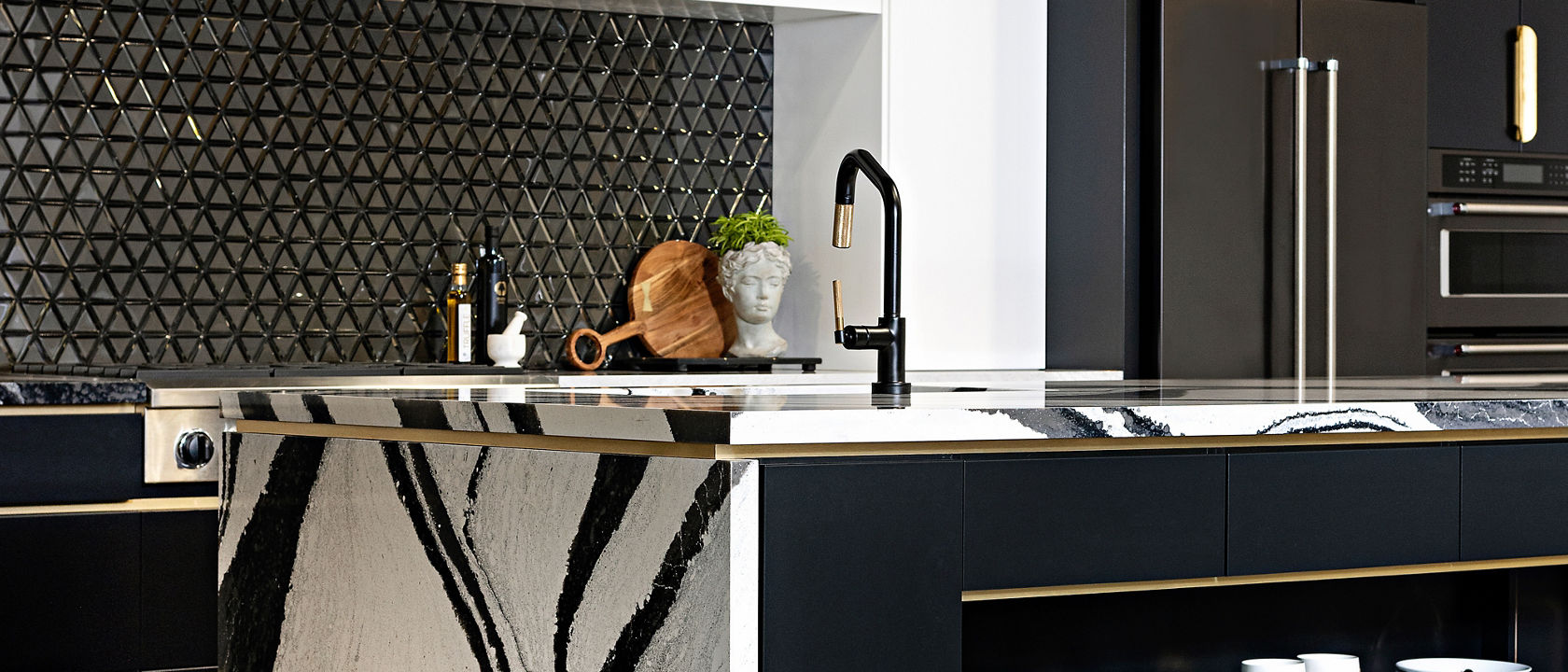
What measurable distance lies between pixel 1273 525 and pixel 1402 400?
0.75 ft

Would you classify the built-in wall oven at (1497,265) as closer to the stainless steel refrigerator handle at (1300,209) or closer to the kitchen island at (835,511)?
the stainless steel refrigerator handle at (1300,209)

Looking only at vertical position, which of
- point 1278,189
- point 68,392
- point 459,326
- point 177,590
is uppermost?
point 1278,189

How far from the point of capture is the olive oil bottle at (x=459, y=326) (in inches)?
135

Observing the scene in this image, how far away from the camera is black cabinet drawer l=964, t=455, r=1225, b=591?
1.37m

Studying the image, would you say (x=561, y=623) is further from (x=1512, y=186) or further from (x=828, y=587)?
(x=1512, y=186)

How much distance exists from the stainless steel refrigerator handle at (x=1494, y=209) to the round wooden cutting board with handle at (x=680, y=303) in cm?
173

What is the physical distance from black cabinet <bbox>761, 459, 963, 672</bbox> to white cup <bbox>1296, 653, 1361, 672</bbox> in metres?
0.55

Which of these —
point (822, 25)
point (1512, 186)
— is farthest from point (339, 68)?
point (1512, 186)

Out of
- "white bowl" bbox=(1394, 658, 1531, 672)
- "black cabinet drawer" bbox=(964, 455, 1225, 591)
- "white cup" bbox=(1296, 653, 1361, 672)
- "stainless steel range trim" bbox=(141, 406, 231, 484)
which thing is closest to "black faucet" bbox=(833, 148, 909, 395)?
"black cabinet drawer" bbox=(964, 455, 1225, 591)

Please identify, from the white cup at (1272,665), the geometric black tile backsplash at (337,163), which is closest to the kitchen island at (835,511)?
the white cup at (1272,665)

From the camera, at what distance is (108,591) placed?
2592 millimetres

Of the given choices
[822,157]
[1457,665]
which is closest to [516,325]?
[822,157]

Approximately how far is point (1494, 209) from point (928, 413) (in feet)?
9.65

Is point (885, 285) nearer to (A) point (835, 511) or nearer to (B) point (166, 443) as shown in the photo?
(A) point (835, 511)
